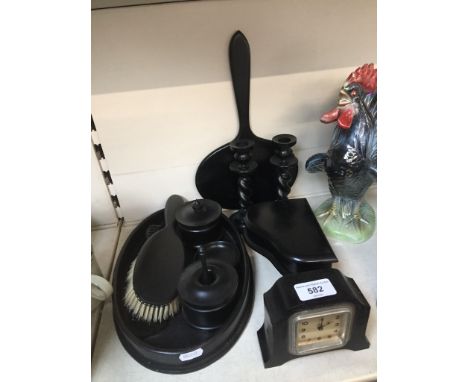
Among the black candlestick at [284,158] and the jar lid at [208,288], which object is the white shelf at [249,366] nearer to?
the jar lid at [208,288]

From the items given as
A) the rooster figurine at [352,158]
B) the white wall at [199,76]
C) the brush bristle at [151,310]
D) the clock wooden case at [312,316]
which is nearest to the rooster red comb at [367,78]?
the rooster figurine at [352,158]

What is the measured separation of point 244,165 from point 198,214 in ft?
0.38

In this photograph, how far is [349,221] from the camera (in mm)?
603

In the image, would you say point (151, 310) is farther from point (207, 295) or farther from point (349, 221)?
point (349, 221)

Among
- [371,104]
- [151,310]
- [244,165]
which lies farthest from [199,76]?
[151,310]

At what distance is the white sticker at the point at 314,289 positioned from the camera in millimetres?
385

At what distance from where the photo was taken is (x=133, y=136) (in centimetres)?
60

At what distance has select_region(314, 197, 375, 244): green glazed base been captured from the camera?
1.96ft

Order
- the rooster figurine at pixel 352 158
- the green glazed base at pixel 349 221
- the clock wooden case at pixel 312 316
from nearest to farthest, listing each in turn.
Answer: the clock wooden case at pixel 312 316, the rooster figurine at pixel 352 158, the green glazed base at pixel 349 221

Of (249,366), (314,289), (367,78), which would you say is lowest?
(249,366)

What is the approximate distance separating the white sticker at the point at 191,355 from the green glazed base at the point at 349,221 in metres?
0.32
